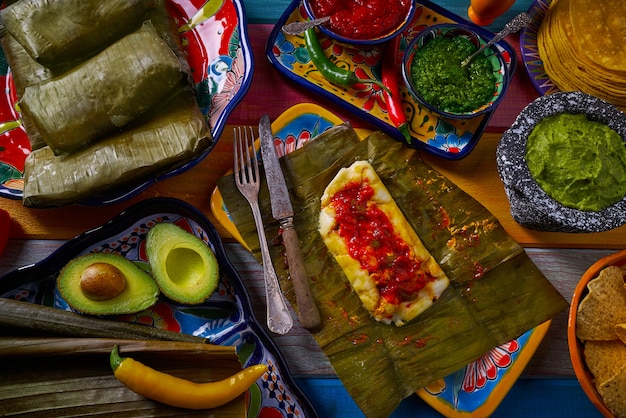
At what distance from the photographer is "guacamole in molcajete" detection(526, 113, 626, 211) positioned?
2041mm

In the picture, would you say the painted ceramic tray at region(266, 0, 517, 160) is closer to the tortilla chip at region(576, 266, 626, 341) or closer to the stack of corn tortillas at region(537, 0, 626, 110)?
the stack of corn tortillas at region(537, 0, 626, 110)

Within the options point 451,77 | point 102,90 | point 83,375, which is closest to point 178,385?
point 83,375

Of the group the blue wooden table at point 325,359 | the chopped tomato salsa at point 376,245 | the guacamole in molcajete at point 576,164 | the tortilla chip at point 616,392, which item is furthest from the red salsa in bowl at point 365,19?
the tortilla chip at point 616,392

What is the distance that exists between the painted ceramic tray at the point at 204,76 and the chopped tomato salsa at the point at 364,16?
370mm

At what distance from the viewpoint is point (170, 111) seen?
2.03m

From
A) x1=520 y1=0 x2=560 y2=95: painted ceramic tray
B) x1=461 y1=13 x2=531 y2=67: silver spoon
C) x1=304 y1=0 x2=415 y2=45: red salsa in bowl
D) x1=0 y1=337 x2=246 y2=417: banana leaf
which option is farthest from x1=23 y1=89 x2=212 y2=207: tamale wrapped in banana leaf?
x1=520 y1=0 x2=560 y2=95: painted ceramic tray

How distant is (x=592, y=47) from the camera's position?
7.38 ft

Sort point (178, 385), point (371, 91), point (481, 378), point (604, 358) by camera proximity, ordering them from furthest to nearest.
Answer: point (371, 91), point (481, 378), point (604, 358), point (178, 385)

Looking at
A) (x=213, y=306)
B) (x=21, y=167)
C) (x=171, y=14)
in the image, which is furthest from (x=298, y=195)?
(x=21, y=167)

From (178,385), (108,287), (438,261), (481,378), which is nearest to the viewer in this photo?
(178,385)

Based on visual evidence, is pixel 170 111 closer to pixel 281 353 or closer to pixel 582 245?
pixel 281 353

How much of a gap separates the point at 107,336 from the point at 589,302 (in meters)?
1.65

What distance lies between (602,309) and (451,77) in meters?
1.01

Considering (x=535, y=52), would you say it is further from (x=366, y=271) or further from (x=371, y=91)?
(x=366, y=271)
